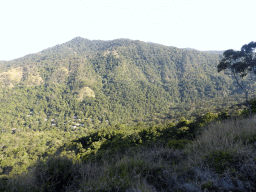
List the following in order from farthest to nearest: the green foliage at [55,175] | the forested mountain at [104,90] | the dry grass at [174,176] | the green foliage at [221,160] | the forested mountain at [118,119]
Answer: the forested mountain at [104,90] < the green foliage at [55,175] < the forested mountain at [118,119] < the green foliage at [221,160] < the dry grass at [174,176]

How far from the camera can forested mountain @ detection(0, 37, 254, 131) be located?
10950 cm

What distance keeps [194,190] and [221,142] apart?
1937mm

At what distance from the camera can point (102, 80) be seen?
573ft

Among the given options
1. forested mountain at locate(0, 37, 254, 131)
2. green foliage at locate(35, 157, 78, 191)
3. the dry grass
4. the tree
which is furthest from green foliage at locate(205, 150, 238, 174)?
forested mountain at locate(0, 37, 254, 131)

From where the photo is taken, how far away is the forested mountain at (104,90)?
359 ft

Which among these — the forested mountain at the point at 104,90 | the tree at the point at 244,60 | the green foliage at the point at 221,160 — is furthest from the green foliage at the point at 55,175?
the forested mountain at the point at 104,90

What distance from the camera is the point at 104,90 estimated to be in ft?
518

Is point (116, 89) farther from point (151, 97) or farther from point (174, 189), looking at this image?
point (174, 189)

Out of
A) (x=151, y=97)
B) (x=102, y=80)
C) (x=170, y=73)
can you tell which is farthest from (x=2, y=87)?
(x=170, y=73)

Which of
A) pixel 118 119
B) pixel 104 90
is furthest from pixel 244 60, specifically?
pixel 104 90

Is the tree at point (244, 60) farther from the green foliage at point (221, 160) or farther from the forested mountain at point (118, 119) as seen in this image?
the green foliage at point (221, 160)

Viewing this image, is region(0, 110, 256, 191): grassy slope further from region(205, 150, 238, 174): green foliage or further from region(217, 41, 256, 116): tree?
region(217, 41, 256, 116): tree

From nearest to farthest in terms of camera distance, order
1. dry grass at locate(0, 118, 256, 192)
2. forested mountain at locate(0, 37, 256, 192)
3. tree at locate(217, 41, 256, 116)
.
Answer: dry grass at locate(0, 118, 256, 192)
forested mountain at locate(0, 37, 256, 192)
tree at locate(217, 41, 256, 116)

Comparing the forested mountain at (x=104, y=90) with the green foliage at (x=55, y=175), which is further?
the forested mountain at (x=104, y=90)
